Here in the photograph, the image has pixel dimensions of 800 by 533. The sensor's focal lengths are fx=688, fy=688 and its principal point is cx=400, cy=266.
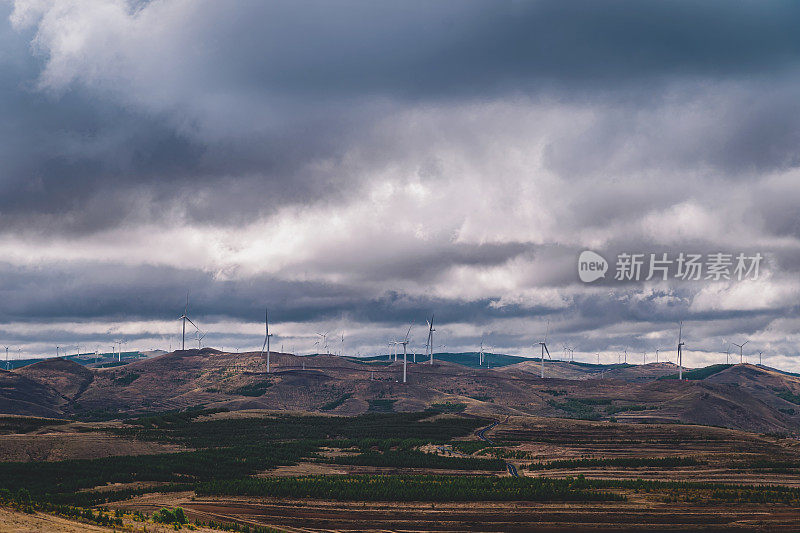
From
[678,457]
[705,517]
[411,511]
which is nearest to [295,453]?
[411,511]

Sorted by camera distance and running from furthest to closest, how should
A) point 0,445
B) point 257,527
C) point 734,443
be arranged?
point 734,443, point 0,445, point 257,527

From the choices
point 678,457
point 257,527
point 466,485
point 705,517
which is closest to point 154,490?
point 257,527

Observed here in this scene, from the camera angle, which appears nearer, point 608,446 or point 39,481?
point 39,481

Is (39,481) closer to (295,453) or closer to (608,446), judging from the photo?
(295,453)

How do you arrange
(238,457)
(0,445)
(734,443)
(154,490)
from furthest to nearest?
(734,443) → (238,457) → (0,445) → (154,490)

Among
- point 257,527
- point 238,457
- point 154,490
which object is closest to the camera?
point 257,527

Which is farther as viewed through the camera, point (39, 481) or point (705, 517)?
point (39, 481)

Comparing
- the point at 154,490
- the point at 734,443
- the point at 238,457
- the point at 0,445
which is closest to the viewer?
the point at 154,490

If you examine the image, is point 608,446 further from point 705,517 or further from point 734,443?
point 705,517

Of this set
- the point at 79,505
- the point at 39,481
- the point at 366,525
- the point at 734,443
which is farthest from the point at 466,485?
the point at 734,443
